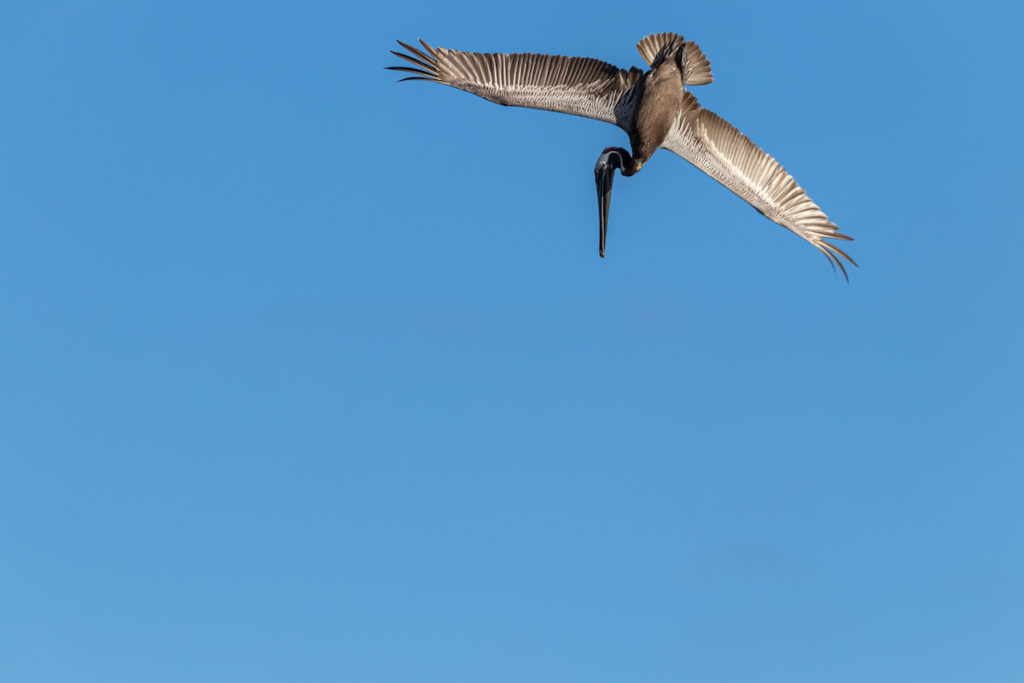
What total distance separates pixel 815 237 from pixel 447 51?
8.20 meters

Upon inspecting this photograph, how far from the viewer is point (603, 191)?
29.8 metres

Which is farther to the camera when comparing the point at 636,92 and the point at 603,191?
the point at 603,191

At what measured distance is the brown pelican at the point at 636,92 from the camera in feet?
91.7

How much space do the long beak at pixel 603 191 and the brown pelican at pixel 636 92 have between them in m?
0.55

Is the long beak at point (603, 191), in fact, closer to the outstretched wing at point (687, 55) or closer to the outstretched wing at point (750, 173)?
the outstretched wing at point (750, 173)

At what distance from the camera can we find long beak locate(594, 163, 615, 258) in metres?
29.7

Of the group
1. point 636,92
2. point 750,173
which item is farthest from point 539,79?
point 750,173

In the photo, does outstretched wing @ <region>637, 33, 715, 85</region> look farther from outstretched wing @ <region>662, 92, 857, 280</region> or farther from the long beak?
the long beak

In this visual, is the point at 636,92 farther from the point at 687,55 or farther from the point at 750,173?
the point at 750,173

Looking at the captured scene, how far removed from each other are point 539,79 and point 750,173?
15.4 ft

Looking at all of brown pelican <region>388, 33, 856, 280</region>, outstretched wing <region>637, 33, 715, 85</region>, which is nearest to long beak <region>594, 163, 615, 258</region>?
brown pelican <region>388, 33, 856, 280</region>

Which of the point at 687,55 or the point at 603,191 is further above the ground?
the point at 687,55

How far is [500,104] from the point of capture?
2852 cm

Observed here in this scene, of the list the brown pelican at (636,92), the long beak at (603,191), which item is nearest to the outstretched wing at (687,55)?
the brown pelican at (636,92)
